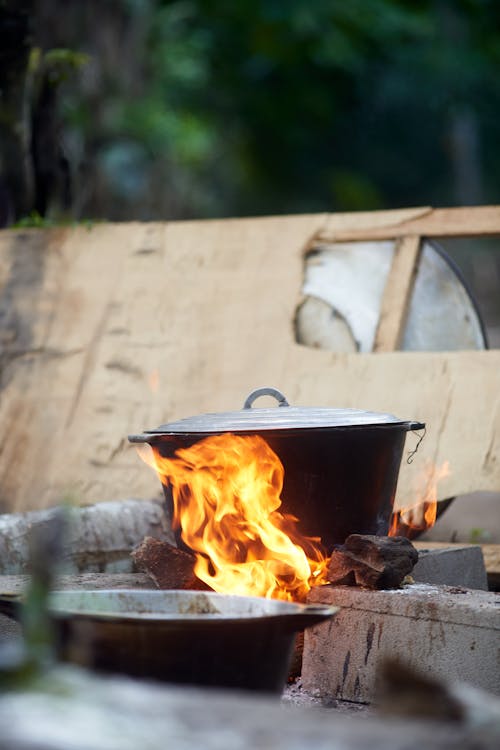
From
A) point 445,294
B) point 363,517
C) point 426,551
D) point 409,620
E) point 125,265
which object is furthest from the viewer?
point 125,265

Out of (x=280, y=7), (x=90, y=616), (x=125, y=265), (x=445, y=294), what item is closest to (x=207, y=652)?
(x=90, y=616)

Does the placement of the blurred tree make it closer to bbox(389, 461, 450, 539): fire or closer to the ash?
bbox(389, 461, 450, 539): fire

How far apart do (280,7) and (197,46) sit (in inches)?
70.9

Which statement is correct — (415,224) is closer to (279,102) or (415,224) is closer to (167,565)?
(167,565)

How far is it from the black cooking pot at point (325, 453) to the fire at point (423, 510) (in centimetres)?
48

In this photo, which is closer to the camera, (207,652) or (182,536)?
(207,652)

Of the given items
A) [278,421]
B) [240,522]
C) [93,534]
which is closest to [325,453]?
[278,421]

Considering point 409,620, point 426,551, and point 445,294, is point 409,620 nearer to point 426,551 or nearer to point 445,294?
point 426,551

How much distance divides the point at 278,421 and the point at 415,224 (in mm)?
2580

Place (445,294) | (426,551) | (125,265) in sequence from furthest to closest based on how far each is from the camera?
1. (125,265)
2. (445,294)
3. (426,551)

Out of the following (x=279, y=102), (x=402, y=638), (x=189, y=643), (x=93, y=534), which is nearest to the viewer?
(x=189, y=643)

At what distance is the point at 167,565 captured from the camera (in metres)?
3.77

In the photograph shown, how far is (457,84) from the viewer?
66.1 feet

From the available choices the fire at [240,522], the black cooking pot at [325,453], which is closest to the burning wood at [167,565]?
the fire at [240,522]
